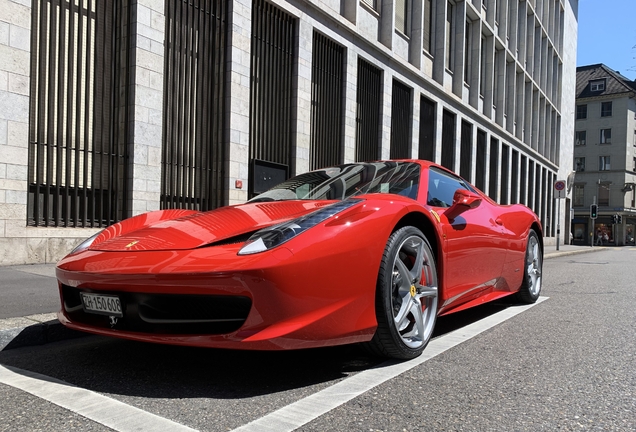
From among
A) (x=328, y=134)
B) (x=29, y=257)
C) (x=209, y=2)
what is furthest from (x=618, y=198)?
(x=29, y=257)

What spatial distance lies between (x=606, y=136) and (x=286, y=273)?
64229mm

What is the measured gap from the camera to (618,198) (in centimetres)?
5703

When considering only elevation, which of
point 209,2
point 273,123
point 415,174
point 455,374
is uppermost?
point 209,2

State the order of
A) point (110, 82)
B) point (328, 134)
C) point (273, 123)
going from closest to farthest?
point (110, 82)
point (273, 123)
point (328, 134)

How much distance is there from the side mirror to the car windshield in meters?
0.29

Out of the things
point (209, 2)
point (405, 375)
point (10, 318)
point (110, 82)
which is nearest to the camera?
point (405, 375)

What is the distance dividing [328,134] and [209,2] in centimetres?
454

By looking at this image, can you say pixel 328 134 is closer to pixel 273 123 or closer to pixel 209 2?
pixel 273 123

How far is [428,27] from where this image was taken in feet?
63.4

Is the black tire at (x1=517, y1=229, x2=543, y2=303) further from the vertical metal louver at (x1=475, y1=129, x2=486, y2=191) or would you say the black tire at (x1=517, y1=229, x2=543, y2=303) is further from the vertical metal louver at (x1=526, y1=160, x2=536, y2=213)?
the vertical metal louver at (x1=526, y1=160, x2=536, y2=213)

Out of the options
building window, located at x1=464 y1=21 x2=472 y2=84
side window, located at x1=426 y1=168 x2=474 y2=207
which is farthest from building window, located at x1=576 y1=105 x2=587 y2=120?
side window, located at x1=426 y1=168 x2=474 y2=207

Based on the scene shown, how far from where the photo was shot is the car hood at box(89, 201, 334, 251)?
2.80 metres

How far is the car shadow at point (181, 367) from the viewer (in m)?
2.61

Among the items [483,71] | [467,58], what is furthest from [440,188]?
[483,71]
